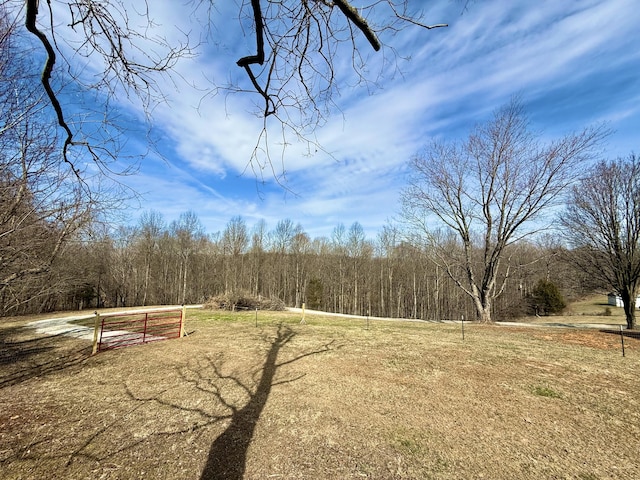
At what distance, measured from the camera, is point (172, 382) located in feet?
18.8

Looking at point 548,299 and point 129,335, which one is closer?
point 129,335

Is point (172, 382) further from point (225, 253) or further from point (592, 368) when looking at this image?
point (225, 253)

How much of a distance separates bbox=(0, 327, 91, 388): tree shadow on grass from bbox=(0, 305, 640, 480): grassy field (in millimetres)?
79

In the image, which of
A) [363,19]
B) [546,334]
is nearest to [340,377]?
[363,19]

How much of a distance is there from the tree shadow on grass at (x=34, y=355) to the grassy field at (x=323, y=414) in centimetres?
8

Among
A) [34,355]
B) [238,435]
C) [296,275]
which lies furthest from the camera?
[296,275]

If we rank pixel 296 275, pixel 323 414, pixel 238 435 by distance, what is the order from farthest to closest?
pixel 296 275 < pixel 323 414 < pixel 238 435

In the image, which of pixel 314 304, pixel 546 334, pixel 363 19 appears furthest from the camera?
pixel 314 304

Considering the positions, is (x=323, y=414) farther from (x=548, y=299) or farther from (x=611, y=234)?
(x=548, y=299)

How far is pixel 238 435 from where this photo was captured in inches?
151

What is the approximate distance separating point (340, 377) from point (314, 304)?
2918 cm

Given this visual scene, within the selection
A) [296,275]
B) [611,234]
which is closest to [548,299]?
[611,234]

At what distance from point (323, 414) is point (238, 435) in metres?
1.24

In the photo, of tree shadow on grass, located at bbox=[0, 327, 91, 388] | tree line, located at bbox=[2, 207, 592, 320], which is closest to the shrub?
tree line, located at bbox=[2, 207, 592, 320]
